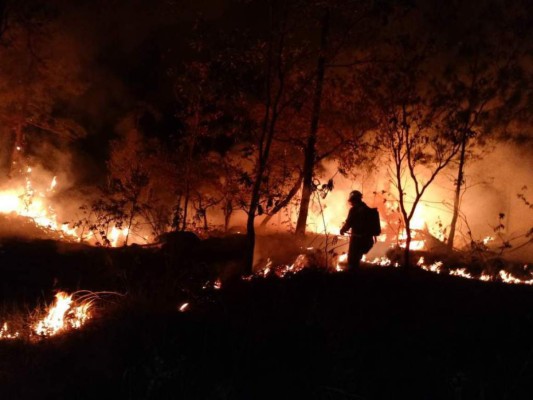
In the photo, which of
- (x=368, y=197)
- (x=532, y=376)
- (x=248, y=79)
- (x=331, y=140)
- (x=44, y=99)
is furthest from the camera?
(x=368, y=197)

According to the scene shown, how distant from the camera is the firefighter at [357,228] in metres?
9.58

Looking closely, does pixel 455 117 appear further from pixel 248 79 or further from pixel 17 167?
pixel 17 167

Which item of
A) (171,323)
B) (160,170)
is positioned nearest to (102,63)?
(160,170)

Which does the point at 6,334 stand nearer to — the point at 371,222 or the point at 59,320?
the point at 59,320

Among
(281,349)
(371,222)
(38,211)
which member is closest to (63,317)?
(281,349)

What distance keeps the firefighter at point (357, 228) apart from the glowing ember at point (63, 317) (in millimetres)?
4711

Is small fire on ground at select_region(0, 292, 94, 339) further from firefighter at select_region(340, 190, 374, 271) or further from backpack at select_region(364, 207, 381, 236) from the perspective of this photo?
backpack at select_region(364, 207, 381, 236)

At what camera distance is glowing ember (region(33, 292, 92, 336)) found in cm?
593

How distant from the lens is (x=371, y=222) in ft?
31.6

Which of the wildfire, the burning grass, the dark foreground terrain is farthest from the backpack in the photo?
the wildfire

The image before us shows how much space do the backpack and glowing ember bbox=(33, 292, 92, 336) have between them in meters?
5.06

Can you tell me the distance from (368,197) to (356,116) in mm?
6216

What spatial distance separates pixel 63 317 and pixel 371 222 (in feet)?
18.1

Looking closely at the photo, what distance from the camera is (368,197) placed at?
21.9 meters
